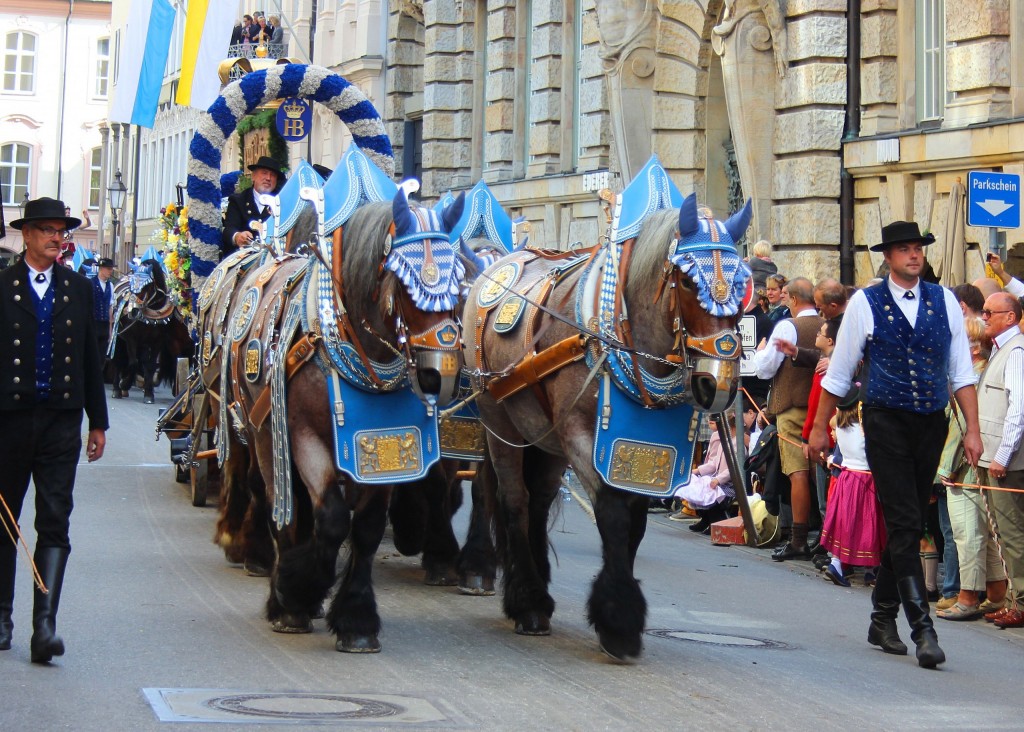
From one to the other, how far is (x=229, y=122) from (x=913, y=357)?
19.7 ft

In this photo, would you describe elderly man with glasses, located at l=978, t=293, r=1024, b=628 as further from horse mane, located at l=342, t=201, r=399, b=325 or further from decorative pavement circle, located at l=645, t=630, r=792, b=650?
horse mane, located at l=342, t=201, r=399, b=325

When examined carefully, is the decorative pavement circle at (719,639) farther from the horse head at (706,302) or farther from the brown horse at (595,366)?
the horse head at (706,302)

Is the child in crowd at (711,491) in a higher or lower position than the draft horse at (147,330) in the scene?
lower

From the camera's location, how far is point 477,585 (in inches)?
382

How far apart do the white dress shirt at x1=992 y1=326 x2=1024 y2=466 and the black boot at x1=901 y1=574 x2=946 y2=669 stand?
176cm

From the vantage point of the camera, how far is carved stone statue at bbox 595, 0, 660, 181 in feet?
72.3

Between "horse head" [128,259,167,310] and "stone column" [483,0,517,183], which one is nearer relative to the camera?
"horse head" [128,259,167,310]

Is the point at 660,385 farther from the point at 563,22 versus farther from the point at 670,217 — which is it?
the point at 563,22

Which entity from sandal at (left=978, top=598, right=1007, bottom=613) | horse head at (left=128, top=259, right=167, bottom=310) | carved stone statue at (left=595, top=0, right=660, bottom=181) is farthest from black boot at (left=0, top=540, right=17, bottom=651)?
horse head at (left=128, top=259, right=167, bottom=310)

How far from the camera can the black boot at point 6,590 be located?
7441mm

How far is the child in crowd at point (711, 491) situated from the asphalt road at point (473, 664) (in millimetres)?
2260

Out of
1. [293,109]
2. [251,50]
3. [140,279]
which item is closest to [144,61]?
[140,279]

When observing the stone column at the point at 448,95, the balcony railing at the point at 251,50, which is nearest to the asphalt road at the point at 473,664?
the stone column at the point at 448,95

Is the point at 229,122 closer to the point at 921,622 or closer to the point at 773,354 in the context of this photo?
the point at 773,354
